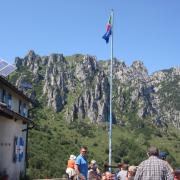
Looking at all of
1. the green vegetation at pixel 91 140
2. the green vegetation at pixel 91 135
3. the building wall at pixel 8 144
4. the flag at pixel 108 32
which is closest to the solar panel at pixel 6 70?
the building wall at pixel 8 144

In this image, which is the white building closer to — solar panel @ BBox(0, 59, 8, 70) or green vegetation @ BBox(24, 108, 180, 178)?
solar panel @ BBox(0, 59, 8, 70)

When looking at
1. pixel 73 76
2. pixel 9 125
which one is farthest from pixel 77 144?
pixel 9 125

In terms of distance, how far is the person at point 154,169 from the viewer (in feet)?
29.7

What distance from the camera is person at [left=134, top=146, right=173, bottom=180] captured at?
904cm

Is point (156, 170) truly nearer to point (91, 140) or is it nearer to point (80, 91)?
point (91, 140)

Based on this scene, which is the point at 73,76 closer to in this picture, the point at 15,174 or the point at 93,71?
the point at 93,71

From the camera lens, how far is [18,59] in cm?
18588

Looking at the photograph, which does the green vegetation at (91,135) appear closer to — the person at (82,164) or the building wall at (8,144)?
the building wall at (8,144)

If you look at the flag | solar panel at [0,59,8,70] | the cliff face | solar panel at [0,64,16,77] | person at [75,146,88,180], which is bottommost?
person at [75,146,88,180]

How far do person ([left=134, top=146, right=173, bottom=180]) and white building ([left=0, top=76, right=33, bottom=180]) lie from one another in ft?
22.8

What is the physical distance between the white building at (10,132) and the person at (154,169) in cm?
696

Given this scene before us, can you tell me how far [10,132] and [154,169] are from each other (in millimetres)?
12914

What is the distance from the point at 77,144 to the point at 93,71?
67.5 metres

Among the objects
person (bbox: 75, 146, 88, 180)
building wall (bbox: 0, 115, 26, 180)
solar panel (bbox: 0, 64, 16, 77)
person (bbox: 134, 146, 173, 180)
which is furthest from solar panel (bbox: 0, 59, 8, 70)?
person (bbox: 134, 146, 173, 180)
